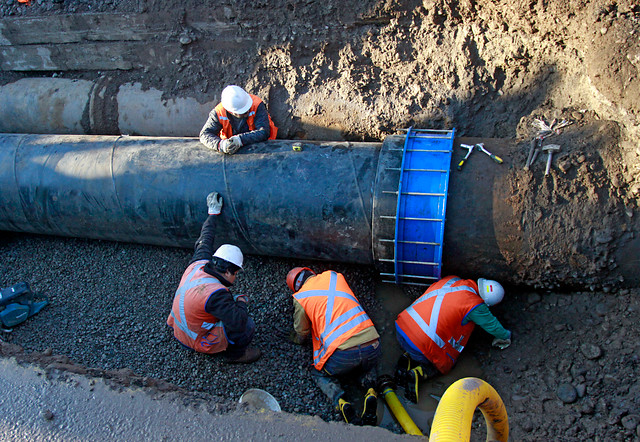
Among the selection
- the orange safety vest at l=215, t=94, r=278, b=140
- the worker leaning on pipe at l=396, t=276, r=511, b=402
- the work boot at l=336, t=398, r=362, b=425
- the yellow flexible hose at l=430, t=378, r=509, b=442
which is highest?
the orange safety vest at l=215, t=94, r=278, b=140

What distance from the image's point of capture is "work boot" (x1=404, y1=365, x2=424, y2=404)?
4.09 meters

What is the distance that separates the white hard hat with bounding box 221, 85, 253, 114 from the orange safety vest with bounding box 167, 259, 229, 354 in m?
1.71

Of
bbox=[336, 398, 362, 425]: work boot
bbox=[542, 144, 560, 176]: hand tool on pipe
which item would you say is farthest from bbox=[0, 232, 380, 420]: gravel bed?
bbox=[542, 144, 560, 176]: hand tool on pipe

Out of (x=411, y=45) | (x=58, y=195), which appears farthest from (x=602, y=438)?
(x=58, y=195)

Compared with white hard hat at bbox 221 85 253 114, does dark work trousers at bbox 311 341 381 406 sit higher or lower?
lower

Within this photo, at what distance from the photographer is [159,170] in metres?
4.85

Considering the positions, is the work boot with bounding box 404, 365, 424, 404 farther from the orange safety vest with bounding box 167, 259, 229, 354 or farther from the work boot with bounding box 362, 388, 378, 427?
the orange safety vest with bounding box 167, 259, 229, 354

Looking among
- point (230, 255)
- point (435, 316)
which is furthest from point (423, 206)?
point (230, 255)

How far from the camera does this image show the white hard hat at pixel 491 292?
4160mm

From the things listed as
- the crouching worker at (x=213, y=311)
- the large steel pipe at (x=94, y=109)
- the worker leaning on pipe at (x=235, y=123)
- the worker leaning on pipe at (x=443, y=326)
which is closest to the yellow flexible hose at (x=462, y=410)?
the worker leaning on pipe at (x=443, y=326)

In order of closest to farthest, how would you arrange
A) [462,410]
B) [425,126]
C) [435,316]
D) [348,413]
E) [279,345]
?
[462,410]
[348,413]
[435,316]
[279,345]
[425,126]

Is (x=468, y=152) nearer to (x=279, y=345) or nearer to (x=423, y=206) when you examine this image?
(x=423, y=206)

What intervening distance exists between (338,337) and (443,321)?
3.04 ft

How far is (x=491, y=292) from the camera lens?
4.16 meters
